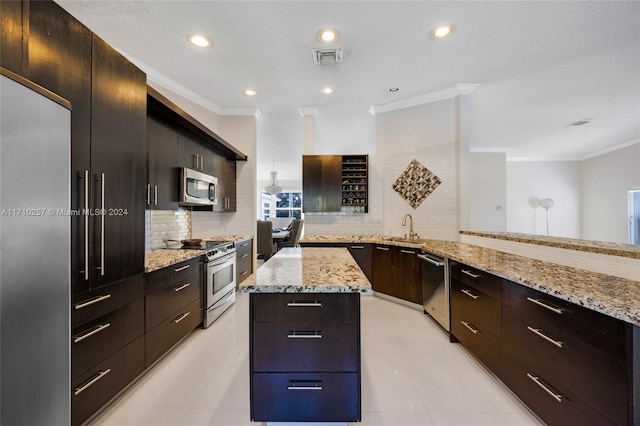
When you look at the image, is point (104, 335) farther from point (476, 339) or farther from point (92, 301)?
point (476, 339)

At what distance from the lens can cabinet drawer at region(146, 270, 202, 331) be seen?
6.22 feet

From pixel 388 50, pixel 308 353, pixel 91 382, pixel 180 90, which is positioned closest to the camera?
pixel 308 353

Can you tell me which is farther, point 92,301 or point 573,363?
point 92,301

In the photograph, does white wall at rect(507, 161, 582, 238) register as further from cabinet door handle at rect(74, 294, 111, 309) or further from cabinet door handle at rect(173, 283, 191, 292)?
cabinet door handle at rect(74, 294, 111, 309)

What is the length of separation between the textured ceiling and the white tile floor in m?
2.90

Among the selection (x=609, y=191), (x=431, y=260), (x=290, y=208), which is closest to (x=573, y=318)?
(x=431, y=260)

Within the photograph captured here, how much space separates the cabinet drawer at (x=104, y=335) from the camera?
1.33 meters

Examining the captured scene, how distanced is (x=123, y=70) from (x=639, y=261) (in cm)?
339

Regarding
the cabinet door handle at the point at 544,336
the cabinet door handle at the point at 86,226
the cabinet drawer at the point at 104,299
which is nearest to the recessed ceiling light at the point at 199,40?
the cabinet door handle at the point at 86,226

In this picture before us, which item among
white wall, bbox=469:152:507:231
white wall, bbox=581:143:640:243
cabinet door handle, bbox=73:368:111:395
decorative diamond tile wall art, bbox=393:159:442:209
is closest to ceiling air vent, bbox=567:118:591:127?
white wall, bbox=469:152:507:231

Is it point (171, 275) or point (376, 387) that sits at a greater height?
point (171, 275)

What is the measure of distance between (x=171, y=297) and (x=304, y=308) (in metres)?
1.47

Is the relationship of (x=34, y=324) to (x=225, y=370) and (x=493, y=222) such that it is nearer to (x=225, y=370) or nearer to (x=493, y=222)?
(x=225, y=370)

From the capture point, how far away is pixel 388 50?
8.36ft
